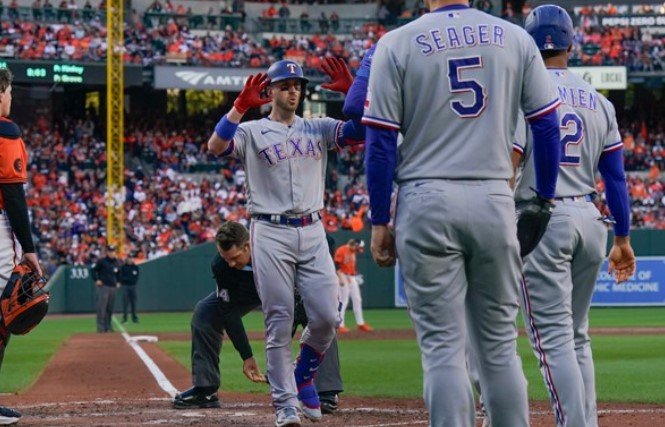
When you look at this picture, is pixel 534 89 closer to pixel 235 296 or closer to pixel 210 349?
pixel 235 296

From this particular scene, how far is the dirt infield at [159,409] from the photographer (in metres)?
8.15

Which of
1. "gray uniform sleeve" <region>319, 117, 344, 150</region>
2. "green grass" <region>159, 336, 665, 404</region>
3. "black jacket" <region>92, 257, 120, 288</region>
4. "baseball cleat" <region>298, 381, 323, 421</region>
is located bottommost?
"black jacket" <region>92, 257, 120, 288</region>

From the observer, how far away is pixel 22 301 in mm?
8070

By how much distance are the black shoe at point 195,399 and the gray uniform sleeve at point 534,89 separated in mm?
4669

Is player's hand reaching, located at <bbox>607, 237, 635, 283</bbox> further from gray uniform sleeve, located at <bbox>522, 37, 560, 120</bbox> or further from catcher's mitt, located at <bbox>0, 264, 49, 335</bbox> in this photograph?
catcher's mitt, located at <bbox>0, 264, 49, 335</bbox>

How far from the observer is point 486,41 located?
504cm

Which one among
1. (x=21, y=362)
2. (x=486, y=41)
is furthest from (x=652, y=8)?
(x=486, y=41)

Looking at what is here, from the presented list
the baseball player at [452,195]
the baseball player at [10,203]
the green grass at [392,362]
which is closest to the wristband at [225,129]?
the baseball player at [10,203]

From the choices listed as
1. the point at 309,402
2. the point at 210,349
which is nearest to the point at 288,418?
the point at 309,402

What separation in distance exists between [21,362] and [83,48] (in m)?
26.1

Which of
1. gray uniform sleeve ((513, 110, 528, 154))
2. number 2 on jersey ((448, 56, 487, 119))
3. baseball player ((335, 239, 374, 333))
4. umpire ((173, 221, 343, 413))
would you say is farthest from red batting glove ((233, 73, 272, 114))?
baseball player ((335, 239, 374, 333))

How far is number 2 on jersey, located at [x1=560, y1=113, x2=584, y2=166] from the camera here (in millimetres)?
6258

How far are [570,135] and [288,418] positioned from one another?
247 centimetres

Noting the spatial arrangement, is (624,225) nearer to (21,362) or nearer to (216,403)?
(216,403)
